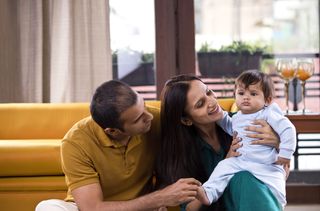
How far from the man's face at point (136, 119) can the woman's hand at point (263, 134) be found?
425 mm

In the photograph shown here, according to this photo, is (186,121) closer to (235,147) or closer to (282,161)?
(235,147)

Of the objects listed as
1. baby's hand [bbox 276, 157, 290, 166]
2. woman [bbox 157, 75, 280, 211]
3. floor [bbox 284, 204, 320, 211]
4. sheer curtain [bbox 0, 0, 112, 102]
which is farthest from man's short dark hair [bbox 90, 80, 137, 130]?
sheer curtain [bbox 0, 0, 112, 102]

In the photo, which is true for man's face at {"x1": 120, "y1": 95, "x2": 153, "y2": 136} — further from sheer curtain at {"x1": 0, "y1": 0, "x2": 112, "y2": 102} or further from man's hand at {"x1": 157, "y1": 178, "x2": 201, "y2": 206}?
sheer curtain at {"x1": 0, "y1": 0, "x2": 112, "y2": 102}

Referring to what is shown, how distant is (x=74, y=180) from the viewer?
2.37m

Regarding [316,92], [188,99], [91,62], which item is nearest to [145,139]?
[188,99]

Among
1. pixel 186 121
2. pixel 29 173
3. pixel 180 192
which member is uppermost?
pixel 186 121

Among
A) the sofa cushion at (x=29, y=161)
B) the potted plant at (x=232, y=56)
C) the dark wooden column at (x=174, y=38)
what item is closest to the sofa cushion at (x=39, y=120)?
the sofa cushion at (x=29, y=161)

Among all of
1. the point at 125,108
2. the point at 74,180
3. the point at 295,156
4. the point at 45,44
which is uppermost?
the point at 45,44

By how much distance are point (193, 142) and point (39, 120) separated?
5.62ft

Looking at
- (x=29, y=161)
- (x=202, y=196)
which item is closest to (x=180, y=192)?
(x=202, y=196)

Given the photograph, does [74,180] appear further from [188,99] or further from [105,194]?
[188,99]

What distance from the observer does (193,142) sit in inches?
101

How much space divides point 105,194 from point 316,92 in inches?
108

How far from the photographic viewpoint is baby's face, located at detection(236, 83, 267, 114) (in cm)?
248
